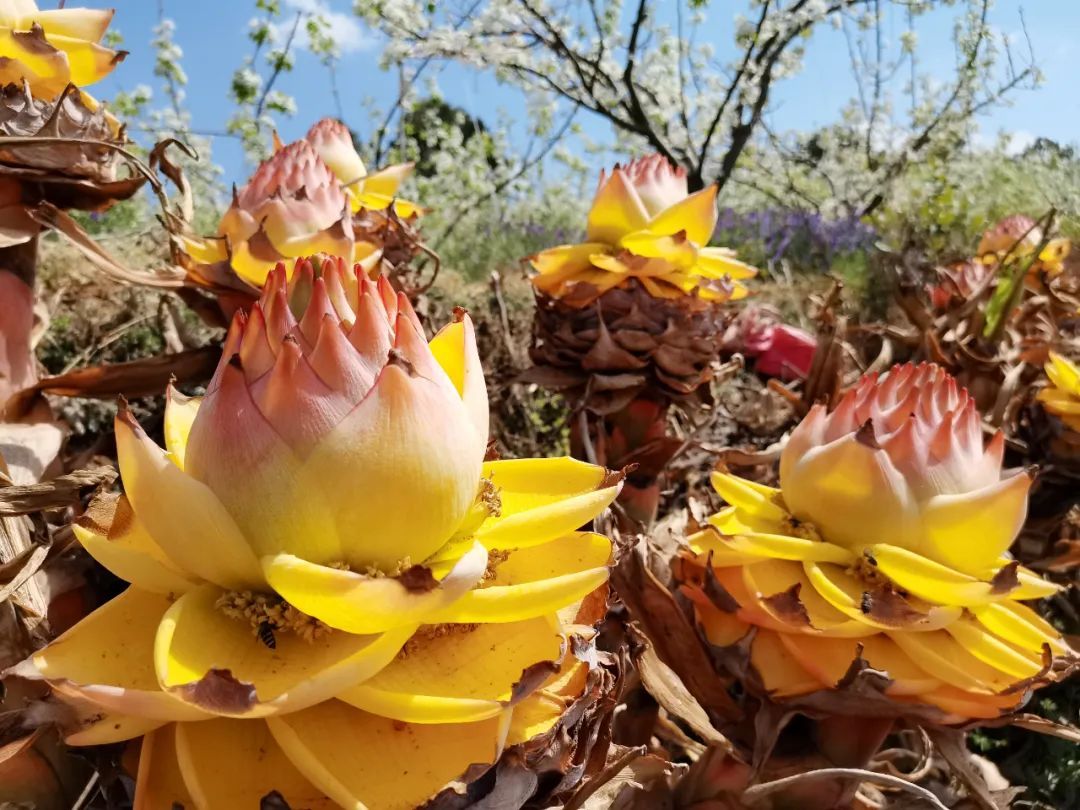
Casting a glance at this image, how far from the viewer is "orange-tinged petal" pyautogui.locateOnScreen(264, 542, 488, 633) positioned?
37 cm

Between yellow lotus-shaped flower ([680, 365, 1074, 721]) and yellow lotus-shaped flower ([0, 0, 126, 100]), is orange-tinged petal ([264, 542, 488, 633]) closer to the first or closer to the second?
yellow lotus-shaped flower ([680, 365, 1074, 721])

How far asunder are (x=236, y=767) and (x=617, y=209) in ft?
3.12

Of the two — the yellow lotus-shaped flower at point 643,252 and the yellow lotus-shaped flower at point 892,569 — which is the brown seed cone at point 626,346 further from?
the yellow lotus-shaped flower at point 892,569

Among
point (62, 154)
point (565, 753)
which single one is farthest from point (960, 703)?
point (62, 154)

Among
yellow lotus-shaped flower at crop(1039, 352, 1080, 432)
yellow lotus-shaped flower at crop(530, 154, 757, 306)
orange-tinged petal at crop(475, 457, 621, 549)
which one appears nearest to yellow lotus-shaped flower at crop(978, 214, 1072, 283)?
yellow lotus-shaped flower at crop(1039, 352, 1080, 432)

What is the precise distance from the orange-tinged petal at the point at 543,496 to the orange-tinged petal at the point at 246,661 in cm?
8

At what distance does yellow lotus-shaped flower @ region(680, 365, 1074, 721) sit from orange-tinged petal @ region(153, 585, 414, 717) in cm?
36

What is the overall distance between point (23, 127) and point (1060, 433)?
53.9 inches

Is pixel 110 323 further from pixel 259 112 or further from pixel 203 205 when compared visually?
pixel 259 112

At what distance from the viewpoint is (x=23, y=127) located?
0.71 m

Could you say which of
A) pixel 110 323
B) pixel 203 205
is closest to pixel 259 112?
pixel 203 205

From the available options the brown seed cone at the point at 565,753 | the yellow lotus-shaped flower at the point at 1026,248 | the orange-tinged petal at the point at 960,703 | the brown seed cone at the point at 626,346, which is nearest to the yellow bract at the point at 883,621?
the orange-tinged petal at the point at 960,703

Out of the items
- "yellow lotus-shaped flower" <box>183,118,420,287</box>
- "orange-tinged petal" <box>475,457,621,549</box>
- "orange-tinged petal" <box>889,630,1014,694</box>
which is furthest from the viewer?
"yellow lotus-shaped flower" <box>183,118,420,287</box>

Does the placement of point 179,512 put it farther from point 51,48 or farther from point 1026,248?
point 1026,248
